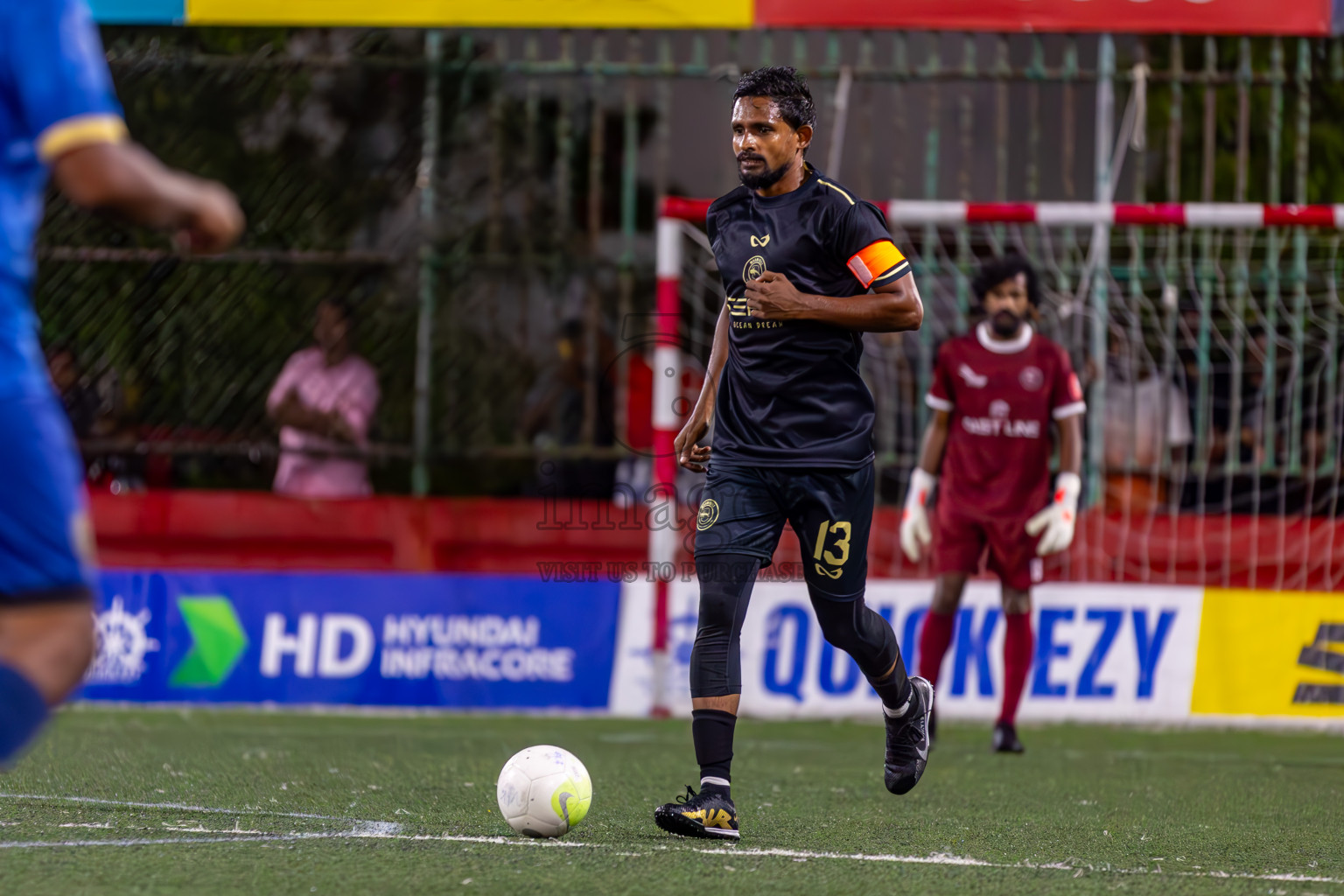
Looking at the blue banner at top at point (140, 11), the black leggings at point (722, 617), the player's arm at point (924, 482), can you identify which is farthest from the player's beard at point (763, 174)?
the blue banner at top at point (140, 11)

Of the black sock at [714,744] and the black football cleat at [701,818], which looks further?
the black sock at [714,744]

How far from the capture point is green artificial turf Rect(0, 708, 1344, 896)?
3.97 m

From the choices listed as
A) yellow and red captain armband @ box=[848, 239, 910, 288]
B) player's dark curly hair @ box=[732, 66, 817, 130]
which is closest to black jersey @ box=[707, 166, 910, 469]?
yellow and red captain armband @ box=[848, 239, 910, 288]

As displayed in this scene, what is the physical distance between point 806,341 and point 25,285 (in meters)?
2.52

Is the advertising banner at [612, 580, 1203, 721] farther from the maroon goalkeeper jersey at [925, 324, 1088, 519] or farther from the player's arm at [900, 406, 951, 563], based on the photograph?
the maroon goalkeeper jersey at [925, 324, 1088, 519]

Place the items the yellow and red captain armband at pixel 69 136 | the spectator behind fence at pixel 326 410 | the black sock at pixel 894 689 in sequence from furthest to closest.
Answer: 1. the spectator behind fence at pixel 326 410
2. the black sock at pixel 894 689
3. the yellow and red captain armband at pixel 69 136

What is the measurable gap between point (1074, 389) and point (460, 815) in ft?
11.9

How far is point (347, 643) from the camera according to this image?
905 centimetres

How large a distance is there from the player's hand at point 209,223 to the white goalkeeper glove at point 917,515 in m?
5.25

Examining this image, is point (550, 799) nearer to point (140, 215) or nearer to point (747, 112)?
point (747, 112)

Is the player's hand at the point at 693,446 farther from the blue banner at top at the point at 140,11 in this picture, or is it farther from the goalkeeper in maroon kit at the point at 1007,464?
the blue banner at top at the point at 140,11

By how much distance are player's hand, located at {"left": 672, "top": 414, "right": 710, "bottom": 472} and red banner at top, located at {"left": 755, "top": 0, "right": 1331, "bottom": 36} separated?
4033 millimetres

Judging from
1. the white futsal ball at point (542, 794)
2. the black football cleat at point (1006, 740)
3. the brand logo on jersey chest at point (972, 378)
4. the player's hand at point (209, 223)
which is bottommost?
the black football cleat at point (1006, 740)

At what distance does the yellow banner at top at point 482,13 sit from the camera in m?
8.65
